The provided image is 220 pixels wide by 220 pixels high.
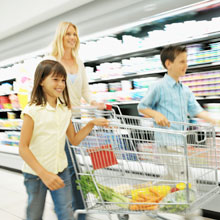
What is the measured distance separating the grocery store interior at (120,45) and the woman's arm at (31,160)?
906 millimetres

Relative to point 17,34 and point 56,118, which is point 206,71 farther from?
point 17,34

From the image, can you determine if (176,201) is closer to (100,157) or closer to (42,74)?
(100,157)

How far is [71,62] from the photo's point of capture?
2283 mm

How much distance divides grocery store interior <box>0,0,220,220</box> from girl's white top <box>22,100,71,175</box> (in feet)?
2.53

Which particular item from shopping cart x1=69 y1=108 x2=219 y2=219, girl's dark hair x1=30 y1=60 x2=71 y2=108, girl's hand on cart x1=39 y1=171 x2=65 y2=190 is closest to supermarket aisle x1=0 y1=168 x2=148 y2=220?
shopping cart x1=69 y1=108 x2=219 y2=219

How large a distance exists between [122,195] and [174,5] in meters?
2.11

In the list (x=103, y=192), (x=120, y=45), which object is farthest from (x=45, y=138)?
(x=120, y=45)

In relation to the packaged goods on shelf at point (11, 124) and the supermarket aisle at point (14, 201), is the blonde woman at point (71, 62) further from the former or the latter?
the packaged goods on shelf at point (11, 124)

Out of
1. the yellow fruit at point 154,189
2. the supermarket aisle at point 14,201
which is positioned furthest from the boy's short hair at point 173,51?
the supermarket aisle at point 14,201

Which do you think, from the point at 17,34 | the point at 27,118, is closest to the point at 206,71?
the point at 27,118

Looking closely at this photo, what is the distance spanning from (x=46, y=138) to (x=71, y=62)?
0.86 metres

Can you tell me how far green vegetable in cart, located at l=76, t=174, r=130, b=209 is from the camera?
178cm

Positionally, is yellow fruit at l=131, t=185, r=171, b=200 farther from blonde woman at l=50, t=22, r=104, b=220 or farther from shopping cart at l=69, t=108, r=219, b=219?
blonde woman at l=50, t=22, r=104, b=220

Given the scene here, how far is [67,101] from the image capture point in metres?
1.87
